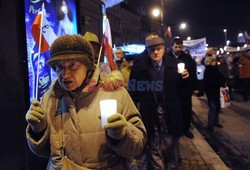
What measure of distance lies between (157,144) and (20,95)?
7.28 feet

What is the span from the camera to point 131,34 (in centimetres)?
7494

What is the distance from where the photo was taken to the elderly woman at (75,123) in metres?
2.29

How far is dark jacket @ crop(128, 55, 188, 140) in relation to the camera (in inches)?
197

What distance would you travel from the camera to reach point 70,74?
2.30m

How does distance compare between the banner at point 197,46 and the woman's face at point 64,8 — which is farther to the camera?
the banner at point 197,46

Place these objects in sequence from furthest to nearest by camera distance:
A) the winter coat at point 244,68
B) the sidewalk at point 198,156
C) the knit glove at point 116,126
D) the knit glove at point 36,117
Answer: the winter coat at point 244,68 → the sidewalk at point 198,156 → the knit glove at point 36,117 → the knit glove at point 116,126

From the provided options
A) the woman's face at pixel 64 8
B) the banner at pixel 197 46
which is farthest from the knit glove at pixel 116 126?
the banner at pixel 197 46

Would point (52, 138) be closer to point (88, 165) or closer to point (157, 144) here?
point (88, 165)

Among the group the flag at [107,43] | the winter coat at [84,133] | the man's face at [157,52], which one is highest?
the flag at [107,43]

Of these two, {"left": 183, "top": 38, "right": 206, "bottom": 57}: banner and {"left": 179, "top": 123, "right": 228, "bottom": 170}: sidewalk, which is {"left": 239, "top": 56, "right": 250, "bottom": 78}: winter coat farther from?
{"left": 179, "top": 123, "right": 228, "bottom": 170}: sidewalk

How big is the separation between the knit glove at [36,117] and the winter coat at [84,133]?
8 centimetres

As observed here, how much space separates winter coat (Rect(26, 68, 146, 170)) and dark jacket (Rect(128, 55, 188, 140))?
258 cm

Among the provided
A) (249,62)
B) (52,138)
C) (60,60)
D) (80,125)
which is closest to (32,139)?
(52,138)

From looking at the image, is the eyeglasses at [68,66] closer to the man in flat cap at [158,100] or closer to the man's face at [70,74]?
the man's face at [70,74]
